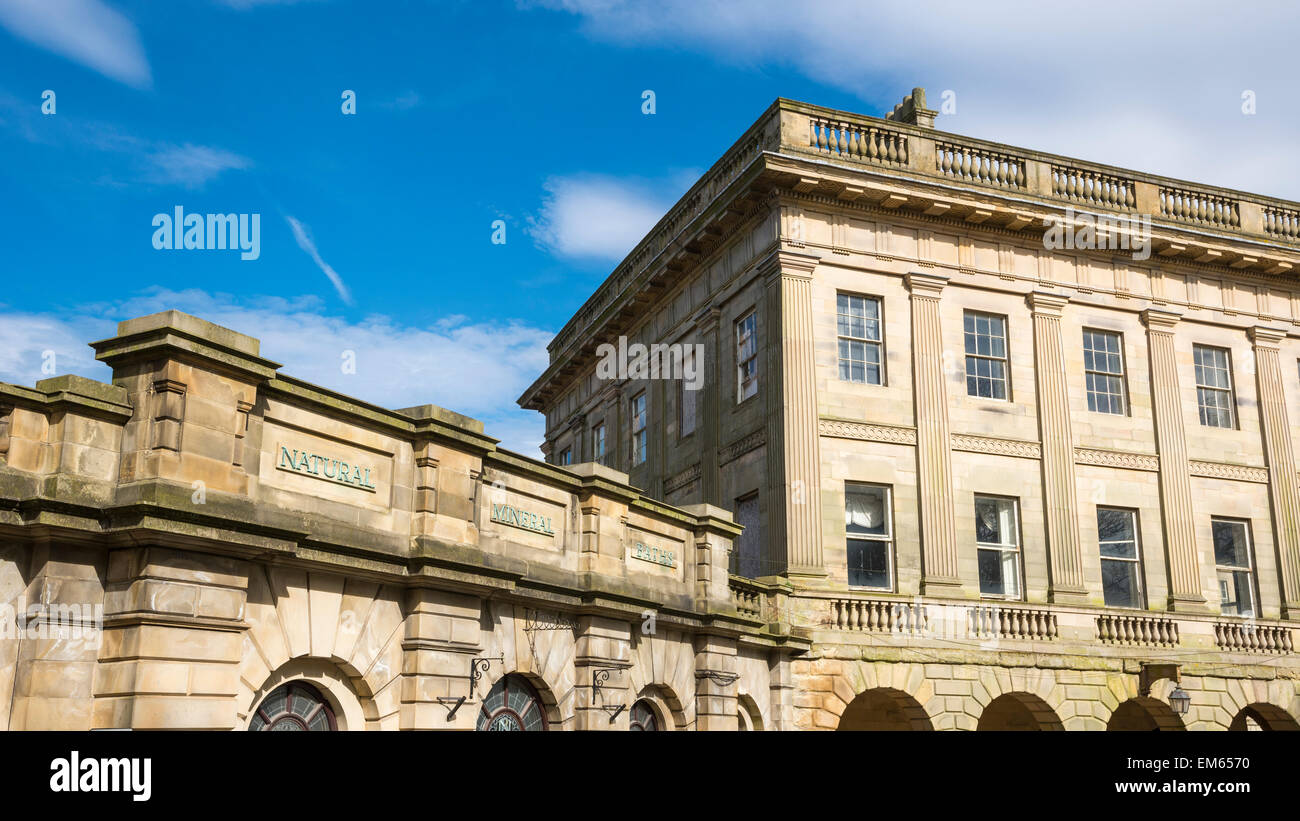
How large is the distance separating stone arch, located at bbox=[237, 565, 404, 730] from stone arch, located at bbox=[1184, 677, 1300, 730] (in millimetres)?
19379

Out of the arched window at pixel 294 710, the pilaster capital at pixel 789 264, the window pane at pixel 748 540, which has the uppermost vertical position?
the pilaster capital at pixel 789 264

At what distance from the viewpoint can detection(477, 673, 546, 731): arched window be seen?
544 inches

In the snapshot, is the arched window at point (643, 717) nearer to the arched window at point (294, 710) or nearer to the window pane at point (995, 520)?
the arched window at point (294, 710)

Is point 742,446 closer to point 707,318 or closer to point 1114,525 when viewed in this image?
point 707,318

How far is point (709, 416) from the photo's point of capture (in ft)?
88.8

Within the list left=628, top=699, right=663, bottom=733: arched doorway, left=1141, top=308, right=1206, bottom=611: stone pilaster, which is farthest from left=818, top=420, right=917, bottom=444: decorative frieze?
left=628, top=699, right=663, bottom=733: arched doorway

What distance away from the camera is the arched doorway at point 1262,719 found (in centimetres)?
2638

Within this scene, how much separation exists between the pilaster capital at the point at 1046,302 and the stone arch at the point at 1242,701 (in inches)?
327

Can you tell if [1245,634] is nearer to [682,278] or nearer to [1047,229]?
[1047,229]

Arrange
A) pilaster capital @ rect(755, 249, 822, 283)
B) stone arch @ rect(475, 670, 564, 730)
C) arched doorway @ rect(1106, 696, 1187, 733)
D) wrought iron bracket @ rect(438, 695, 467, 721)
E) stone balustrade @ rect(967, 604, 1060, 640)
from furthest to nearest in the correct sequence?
arched doorway @ rect(1106, 696, 1187, 733) < pilaster capital @ rect(755, 249, 822, 283) < stone balustrade @ rect(967, 604, 1060, 640) < stone arch @ rect(475, 670, 564, 730) < wrought iron bracket @ rect(438, 695, 467, 721)

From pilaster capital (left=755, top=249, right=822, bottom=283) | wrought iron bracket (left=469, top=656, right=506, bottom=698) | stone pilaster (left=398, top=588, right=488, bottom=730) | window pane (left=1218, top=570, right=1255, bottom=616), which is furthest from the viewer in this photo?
window pane (left=1218, top=570, right=1255, bottom=616)

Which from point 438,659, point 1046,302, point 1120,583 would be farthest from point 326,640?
point 1120,583

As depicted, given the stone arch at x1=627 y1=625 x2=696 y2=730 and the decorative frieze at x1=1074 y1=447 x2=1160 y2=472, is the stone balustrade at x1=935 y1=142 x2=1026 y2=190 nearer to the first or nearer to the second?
the decorative frieze at x1=1074 y1=447 x2=1160 y2=472

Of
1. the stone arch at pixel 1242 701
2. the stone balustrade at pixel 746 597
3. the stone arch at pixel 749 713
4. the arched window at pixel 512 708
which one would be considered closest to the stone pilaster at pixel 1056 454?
the stone arch at pixel 1242 701
